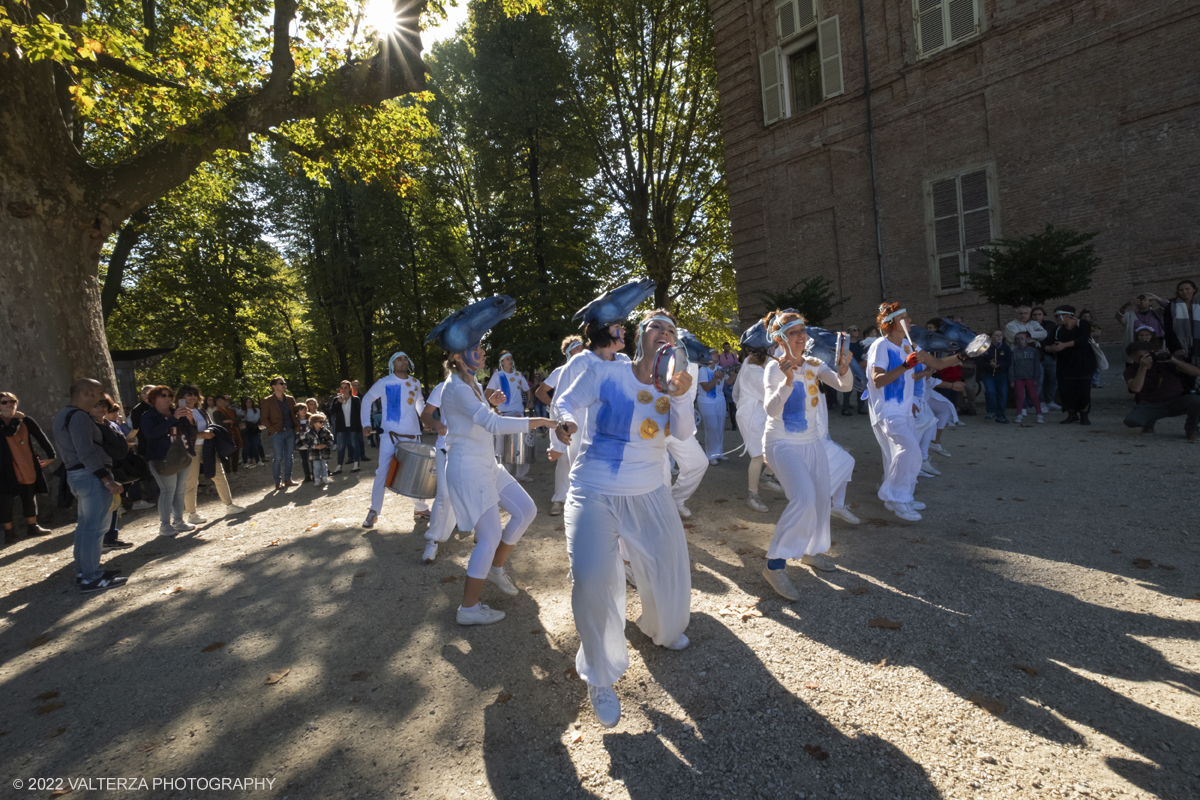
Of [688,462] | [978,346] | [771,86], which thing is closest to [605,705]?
[688,462]

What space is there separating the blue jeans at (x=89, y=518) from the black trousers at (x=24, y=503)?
3423 mm

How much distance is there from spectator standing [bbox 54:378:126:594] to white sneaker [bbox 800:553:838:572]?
22.0 feet

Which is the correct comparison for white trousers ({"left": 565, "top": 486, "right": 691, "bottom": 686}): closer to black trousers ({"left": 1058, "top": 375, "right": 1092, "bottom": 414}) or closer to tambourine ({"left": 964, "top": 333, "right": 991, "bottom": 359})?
tambourine ({"left": 964, "top": 333, "right": 991, "bottom": 359})

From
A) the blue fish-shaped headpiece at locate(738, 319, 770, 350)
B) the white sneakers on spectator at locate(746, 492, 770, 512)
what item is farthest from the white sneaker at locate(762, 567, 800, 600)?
the blue fish-shaped headpiece at locate(738, 319, 770, 350)

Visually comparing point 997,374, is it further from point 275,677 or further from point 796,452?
point 275,677

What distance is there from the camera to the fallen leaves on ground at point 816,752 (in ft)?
9.16

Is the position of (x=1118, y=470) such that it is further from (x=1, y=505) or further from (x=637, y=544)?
(x=1, y=505)

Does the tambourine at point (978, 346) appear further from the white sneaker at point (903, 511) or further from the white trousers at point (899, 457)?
the white sneaker at point (903, 511)

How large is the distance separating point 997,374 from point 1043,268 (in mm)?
2649

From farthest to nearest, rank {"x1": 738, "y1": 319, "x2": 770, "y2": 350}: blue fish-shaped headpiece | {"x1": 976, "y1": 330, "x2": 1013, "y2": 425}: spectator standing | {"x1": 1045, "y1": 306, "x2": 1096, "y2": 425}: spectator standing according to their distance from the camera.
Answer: {"x1": 976, "y1": 330, "x2": 1013, "y2": 425}: spectator standing
{"x1": 1045, "y1": 306, "x2": 1096, "y2": 425}: spectator standing
{"x1": 738, "y1": 319, "x2": 770, "y2": 350}: blue fish-shaped headpiece

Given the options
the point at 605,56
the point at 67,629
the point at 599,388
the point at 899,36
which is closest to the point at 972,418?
the point at 899,36

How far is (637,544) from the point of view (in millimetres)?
3436

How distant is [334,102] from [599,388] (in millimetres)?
9986

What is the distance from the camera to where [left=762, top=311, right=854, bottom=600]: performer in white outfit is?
15.4ft
